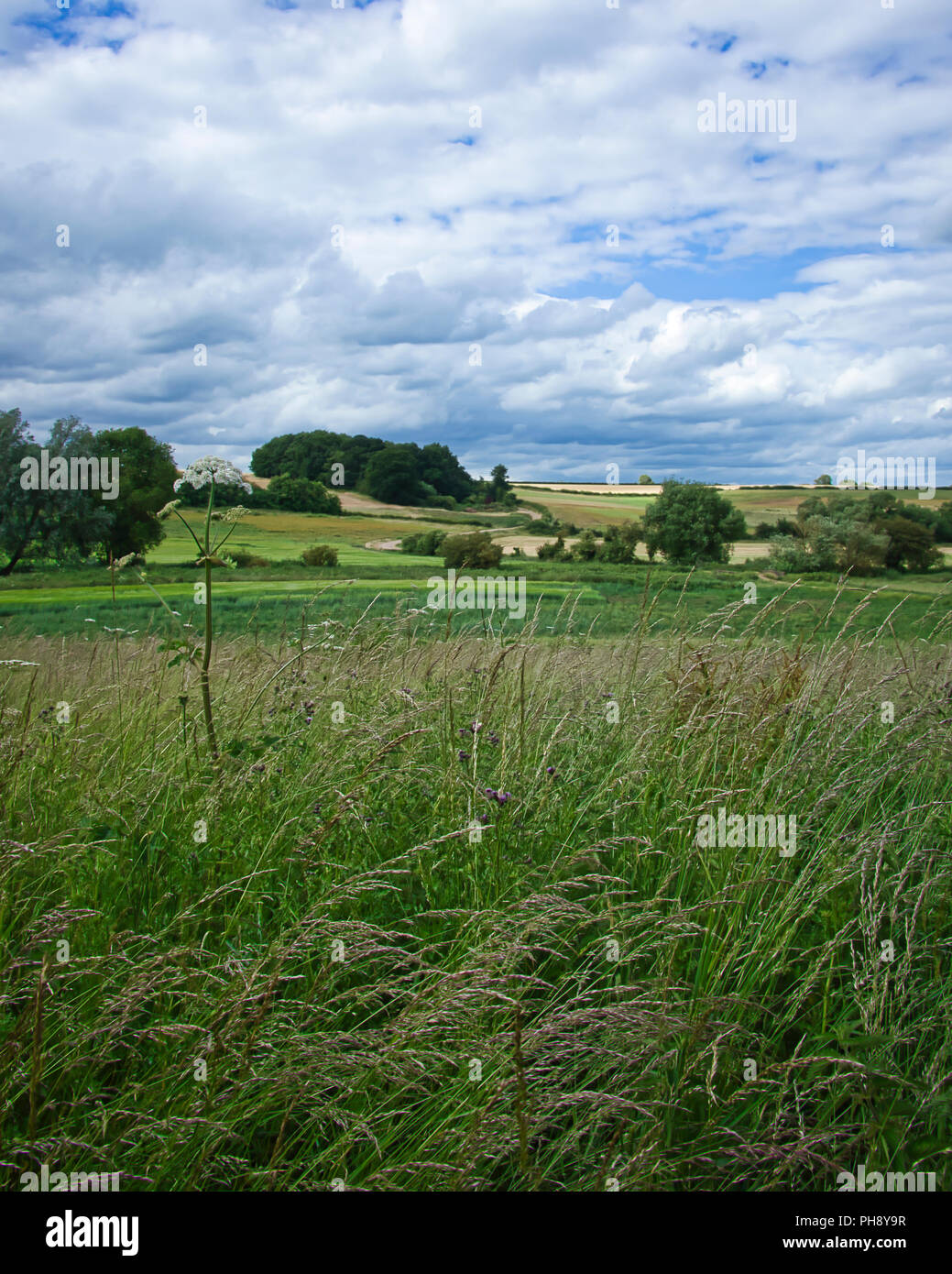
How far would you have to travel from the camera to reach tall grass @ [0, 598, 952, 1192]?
1822mm

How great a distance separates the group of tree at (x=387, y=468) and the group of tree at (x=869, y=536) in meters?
22.0

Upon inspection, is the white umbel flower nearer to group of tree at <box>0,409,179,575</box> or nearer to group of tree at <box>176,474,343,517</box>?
group of tree at <box>0,409,179,575</box>

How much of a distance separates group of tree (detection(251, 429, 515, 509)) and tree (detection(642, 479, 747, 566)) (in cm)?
1103

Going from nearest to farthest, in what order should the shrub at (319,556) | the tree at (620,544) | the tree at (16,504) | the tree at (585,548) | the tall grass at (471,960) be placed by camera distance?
the tall grass at (471,960), the tree at (16,504), the shrub at (319,556), the tree at (585,548), the tree at (620,544)

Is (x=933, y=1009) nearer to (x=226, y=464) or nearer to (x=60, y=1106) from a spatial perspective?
(x=60, y=1106)

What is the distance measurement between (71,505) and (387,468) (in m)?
24.7

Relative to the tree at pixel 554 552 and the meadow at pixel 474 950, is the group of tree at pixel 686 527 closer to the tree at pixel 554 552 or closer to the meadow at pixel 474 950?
the tree at pixel 554 552

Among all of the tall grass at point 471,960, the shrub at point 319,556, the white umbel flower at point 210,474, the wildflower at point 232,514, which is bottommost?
the tall grass at point 471,960

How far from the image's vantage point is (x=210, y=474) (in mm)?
3592

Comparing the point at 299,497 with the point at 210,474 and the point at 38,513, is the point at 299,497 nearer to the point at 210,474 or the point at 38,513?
the point at 38,513

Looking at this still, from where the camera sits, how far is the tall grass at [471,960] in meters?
1.82

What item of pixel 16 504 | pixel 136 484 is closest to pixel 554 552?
pixel 136 484

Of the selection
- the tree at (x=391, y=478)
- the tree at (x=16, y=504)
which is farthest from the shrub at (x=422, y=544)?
the tree at (x=16, y=504)

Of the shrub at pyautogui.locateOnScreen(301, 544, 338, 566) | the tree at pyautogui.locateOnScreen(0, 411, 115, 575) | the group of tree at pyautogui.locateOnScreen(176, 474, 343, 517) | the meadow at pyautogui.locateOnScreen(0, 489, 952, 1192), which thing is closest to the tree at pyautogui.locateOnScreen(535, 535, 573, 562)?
the shrub at pyautogui.locateOnScreen(301, 544, 338, 566)
